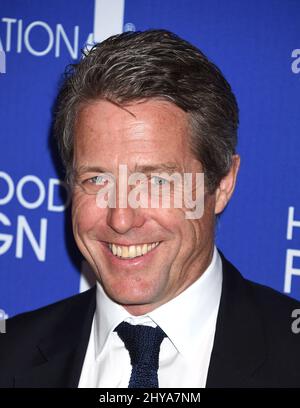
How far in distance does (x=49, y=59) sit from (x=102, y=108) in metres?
0.64

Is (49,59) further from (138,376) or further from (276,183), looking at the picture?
(138,376)

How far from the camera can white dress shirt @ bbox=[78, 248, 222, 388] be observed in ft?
6.30

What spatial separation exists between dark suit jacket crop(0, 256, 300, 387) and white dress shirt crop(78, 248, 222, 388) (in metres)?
0.04

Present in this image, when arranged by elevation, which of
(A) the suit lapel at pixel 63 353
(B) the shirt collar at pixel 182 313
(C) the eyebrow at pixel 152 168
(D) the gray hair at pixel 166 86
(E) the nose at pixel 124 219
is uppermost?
(D) the gray hair at pixel 166 86

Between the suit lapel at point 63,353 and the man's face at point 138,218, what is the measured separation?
0.23 metres

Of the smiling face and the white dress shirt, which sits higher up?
the smiling face

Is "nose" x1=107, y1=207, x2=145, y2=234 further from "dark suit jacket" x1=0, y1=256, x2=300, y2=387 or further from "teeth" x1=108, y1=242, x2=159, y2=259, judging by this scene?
Answer: "dark suit jacket" x1=0, y1=256, x2=300, y2=387

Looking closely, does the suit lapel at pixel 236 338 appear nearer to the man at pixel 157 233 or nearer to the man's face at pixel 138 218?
the man at pixel 157 233

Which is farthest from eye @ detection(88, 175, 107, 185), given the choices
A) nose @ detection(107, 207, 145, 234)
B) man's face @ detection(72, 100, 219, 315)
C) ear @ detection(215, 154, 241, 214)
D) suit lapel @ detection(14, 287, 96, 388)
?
suit lapel @ detection(14, 287, 96, 388)

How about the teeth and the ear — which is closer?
the teeth

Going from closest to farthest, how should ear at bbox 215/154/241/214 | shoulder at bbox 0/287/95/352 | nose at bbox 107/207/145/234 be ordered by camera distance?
nose at bbox 107/207/145/234, ear at bbox 215/154/241/214, shoulder at bbox 0/287/95/352

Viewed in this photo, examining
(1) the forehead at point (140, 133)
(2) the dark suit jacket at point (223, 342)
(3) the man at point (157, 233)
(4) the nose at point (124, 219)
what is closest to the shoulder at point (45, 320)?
(2) the dark suit jacket at point (223, 342)

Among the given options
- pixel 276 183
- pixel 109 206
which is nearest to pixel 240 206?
pixel 276 183

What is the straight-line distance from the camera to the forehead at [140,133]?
1831 mm
